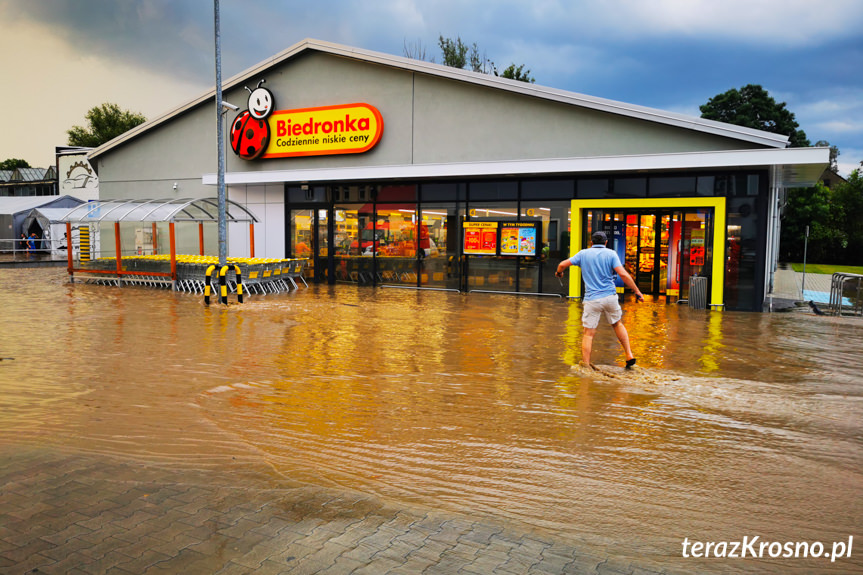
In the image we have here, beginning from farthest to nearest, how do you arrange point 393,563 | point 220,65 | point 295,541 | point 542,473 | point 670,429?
point 220,65 < point 670,429 < point 542,473 < point 295,541 < point 393,563

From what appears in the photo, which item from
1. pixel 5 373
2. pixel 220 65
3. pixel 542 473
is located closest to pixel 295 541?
pixel 542 473

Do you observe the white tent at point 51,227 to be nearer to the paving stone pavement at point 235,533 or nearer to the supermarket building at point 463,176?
the supermarket building at point 463,176

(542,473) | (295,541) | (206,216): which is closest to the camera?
(295,541)

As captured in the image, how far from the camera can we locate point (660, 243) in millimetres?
16891

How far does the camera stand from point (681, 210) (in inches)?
644

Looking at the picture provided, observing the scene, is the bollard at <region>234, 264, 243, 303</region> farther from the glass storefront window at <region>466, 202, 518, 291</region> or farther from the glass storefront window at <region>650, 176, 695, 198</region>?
the glass storefront window at <region>650, 176, 695, 198</region>

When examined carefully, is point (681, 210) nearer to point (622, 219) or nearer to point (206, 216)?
point (622, 219)

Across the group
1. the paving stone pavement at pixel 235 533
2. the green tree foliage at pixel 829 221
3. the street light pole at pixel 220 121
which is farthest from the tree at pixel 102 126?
the paving stone pavement at pixel 235 533

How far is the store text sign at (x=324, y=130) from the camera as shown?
19.6 m

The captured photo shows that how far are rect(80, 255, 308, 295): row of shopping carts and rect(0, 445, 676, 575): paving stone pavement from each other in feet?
42.8

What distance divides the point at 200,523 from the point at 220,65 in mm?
14241

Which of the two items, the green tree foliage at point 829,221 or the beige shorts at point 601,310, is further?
the green tree foliage at point 829,221

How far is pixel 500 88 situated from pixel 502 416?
13.3 meters

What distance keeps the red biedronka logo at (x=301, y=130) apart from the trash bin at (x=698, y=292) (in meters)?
10.1
